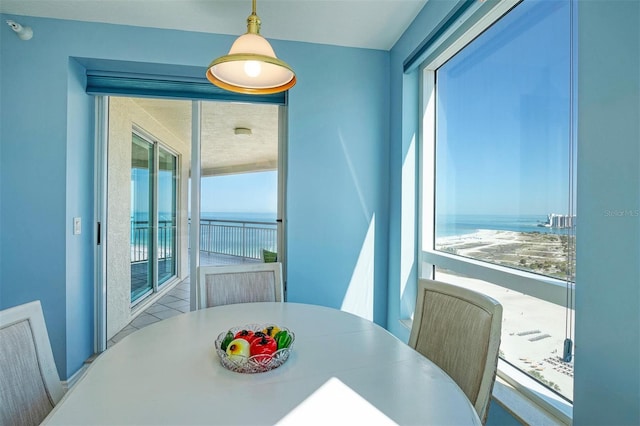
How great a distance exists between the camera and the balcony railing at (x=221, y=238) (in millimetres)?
2775

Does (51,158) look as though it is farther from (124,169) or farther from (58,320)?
(58,320)

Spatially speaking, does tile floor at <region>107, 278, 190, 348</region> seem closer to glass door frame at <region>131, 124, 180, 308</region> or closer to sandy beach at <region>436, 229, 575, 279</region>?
glass door frame at <region>131, 124, 180, 308</region>

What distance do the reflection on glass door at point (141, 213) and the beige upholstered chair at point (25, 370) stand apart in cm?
196

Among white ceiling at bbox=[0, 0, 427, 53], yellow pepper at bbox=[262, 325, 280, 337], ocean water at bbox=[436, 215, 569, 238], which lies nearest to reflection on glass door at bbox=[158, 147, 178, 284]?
white ceiling at bbox=[0, 0, 427, 53]

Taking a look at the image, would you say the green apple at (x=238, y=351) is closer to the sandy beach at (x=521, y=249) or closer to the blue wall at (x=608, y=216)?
the blue wall at (x=608, y=216)

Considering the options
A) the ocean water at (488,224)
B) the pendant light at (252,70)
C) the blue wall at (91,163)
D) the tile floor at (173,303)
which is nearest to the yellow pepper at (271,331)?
the pendant light at (252,70)

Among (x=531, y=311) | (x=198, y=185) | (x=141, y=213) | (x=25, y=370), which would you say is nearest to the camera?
(x=25, y=370)

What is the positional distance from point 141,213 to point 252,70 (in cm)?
216

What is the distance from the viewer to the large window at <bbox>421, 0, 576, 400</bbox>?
1320mm

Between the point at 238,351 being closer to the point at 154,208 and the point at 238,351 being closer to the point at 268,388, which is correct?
the point at 268,388

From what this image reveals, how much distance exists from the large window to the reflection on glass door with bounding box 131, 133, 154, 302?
259 centimetres

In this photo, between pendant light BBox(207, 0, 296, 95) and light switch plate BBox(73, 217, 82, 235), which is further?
light switch plate BBox(73, 217, 82, 235)

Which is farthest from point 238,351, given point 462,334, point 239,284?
point 239,284

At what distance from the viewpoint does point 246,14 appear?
2.14 m
